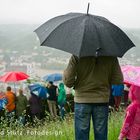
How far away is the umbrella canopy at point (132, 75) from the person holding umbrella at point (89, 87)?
27cm

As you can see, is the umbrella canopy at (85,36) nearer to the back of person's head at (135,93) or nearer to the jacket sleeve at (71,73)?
the jacket sleeve at (71,73)

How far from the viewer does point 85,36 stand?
5469 mm

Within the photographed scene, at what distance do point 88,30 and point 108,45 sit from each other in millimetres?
273

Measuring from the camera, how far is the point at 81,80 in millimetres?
5535

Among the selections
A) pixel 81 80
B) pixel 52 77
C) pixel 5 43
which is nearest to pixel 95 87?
pixel 81 80

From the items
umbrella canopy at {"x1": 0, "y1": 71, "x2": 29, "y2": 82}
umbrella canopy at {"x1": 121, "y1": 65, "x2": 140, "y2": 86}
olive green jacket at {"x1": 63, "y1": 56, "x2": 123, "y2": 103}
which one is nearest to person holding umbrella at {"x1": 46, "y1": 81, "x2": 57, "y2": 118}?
umbrella canopy at {"x1": 0, "y1": 71, "x2": 29, "y2": 82}

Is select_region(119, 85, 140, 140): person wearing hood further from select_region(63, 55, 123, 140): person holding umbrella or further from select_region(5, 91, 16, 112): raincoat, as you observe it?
select_region(5, 91, 16, 112): raincoat

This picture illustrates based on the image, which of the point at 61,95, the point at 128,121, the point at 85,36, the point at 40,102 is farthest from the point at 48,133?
the point at 61,95

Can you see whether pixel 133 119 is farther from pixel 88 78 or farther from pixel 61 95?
pixel 61 95

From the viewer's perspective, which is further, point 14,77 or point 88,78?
point 14,77

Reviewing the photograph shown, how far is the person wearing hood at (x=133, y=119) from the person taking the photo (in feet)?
18.5

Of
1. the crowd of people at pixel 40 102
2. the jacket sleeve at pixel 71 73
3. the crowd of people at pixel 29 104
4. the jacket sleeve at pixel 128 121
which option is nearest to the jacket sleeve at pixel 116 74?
the jacket sleeve at pixel 128 121

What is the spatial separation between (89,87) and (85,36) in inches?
21.6

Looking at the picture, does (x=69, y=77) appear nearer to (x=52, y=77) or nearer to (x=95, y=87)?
(x=95, y=87)
